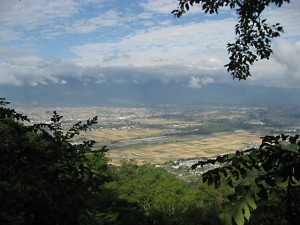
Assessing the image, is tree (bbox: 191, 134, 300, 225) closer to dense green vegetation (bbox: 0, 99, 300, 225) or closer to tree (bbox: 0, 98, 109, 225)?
dense green vegetation (bbox: 0, 99, 300, 225)

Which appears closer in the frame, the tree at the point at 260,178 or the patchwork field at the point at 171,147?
the tree at the point at 260,178

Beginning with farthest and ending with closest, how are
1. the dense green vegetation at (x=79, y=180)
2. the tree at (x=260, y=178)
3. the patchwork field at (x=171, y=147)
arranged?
the patchwork field at (x=171, y=147)
the dense green vegetation at (x=79, y=180)
the tree at (x=260, y=178)

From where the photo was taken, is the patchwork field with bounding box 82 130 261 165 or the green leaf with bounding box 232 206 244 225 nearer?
the green leaf with bounding box 232 206 244 225

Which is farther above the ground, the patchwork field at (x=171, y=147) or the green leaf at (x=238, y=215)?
the green leaf at (x=238, y=215)

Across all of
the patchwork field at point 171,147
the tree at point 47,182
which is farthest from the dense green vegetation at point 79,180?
→ the patchwork field at point 171,147

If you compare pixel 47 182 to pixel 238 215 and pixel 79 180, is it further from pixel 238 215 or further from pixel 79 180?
pixel 238 215

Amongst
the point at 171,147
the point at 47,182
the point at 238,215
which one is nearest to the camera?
the point at 238,215

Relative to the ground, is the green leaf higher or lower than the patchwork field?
higher

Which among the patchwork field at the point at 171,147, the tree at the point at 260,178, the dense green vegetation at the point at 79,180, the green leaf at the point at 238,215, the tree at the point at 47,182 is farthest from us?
the patchwork field at the point at 171,147

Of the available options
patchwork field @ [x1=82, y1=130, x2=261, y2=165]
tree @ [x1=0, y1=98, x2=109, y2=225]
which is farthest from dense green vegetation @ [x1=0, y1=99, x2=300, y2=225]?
patchwork field @ [x1=82, y1=130, x2=261, y2=165]

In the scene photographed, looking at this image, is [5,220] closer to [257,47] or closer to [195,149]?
[257,47]

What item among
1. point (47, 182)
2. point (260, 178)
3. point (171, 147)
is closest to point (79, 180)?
point (47, 182)

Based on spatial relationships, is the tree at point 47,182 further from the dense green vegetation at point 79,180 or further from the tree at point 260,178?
the tree at point 260,178
